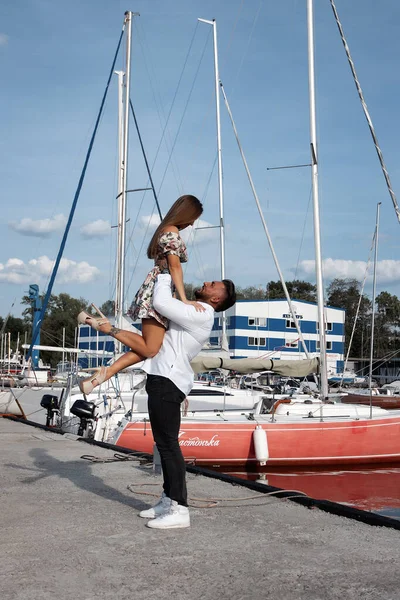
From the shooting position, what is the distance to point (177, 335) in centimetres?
486

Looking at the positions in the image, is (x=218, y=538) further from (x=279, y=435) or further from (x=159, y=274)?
(x=279, y=435)

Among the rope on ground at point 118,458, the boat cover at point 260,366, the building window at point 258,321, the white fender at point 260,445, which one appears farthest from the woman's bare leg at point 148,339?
the building window at point 258,321

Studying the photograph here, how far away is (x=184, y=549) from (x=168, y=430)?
34.9 inches

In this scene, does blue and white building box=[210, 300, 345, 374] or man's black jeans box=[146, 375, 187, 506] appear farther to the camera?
blue and white building box=[210, 300, 345, 374]

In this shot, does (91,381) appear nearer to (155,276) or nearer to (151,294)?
(151,294)

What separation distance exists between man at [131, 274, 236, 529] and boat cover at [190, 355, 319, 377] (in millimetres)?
13128

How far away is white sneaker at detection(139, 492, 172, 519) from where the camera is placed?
15.6ft

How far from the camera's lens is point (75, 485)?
248 inches

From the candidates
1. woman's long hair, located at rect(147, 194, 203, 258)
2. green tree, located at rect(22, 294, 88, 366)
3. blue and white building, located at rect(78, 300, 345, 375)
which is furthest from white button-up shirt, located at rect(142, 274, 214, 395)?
green tree, located at rect(22, 294, 88, 366)

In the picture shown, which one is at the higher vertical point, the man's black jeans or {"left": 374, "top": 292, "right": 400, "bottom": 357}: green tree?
{"left": 374, "top": 292, "right": 400, "bottom": 357}: green tree

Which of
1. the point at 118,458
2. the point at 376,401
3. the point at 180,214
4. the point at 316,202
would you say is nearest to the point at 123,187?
the point at 316,202

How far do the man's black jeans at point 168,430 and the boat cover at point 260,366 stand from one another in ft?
43.3

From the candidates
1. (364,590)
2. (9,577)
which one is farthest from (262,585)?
(9,577)

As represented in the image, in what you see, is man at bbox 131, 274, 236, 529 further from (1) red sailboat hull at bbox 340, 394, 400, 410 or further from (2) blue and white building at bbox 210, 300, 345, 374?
(2) blue and white building at bbox 210, 300, 345, 374
